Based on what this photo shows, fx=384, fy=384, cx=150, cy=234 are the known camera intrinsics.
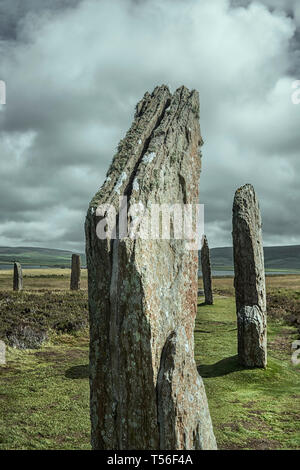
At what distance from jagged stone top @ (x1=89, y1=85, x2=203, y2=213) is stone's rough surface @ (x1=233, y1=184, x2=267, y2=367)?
497cm

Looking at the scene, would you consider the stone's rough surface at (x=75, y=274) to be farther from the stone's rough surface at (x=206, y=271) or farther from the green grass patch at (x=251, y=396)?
the green grass patch at (x=251, y=396)

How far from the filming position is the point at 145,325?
13.3 feet

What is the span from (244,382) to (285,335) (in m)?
7.01

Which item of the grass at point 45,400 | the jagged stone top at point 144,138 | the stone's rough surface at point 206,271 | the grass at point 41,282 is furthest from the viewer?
the grass at point 41,282

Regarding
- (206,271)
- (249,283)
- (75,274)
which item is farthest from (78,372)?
(75,274)

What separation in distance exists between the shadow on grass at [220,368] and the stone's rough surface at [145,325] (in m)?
6.25

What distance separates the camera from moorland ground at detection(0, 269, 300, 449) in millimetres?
6789

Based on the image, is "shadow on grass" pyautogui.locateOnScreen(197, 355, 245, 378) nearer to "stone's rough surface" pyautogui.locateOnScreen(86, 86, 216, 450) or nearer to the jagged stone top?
"stone's rough surface" pyautogui.locateOnScreen(86, 86, 216, 450)

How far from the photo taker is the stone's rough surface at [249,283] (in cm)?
1057

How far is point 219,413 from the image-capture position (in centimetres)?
792

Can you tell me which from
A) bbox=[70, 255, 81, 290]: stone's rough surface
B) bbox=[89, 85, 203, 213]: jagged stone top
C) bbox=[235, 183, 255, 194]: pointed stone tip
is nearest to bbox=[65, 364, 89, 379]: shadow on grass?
bbox=[235, 183, 255, 194]: pointed stone tip

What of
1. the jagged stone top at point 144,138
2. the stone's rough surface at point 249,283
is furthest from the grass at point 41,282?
the jagged stone top at point 144,138

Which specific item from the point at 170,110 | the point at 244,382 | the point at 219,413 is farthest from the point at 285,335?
the point at 170,110

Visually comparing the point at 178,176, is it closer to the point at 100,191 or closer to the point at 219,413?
the point at 100,191
